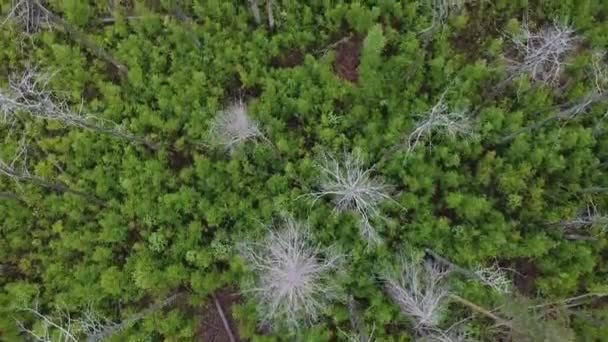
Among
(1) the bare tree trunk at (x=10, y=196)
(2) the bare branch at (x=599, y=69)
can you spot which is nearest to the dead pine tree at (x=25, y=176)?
(1) the bare tree trunk at (x=10, y=196)

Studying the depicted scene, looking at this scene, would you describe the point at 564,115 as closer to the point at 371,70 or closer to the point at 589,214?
the point at 589,214

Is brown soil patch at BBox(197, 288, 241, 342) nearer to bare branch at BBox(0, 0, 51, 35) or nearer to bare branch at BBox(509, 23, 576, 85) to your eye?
bare branch at BBox(0, 0, 51, 35)

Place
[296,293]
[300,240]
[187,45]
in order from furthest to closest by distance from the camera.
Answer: [187,45] → [300,240] → [296,293]

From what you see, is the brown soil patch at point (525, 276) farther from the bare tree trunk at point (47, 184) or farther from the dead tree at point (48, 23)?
the dead tree at point (48, 23)

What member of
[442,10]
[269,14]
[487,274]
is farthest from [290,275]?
[442,10]

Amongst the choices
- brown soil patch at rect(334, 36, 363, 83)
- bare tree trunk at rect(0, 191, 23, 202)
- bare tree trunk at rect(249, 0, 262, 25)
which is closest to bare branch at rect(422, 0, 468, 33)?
brown soil patch at rect(334, 36, 363, 83)

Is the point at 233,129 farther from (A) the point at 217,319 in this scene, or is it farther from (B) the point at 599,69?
(B) the point at 599,69

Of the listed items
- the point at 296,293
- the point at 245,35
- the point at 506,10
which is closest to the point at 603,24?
the point at 506,10
